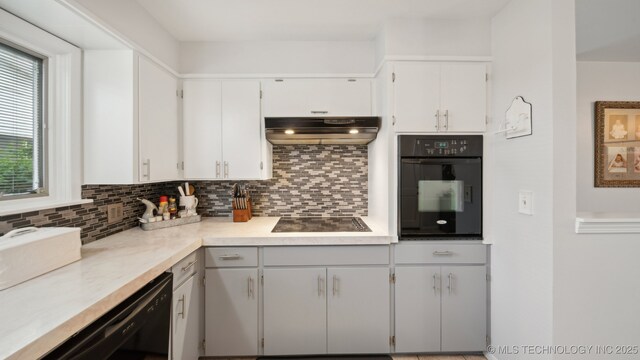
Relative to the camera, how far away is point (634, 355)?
1.44 m

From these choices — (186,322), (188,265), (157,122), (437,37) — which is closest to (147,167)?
(157,122)

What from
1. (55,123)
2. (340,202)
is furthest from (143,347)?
(340,202)

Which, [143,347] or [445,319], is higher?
[143,347]

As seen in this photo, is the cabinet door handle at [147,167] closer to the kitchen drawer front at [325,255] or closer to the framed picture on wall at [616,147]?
the kitchen drawer front at [325,255]

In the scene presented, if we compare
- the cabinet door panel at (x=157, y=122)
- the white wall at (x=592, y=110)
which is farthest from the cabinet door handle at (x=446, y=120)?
the cabinet door panel at (x=157, y=122)

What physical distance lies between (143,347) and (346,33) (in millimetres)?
2339

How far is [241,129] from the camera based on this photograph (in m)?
2.26

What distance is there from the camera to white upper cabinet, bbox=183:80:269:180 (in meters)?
2.25

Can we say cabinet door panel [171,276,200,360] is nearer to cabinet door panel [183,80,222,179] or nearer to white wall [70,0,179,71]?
cabinet door panel [183,80,222,179]

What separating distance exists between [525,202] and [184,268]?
207 cm

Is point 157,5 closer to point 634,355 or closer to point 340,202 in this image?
point 340,202

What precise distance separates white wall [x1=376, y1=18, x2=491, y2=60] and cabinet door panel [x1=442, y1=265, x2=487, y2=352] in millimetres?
1544

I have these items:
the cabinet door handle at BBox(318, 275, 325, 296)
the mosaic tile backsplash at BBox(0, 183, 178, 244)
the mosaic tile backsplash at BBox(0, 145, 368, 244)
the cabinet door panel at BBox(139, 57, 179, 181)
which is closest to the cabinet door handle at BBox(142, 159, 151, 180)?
the cabinet door panel at BBox(139, 57, 179, 181)

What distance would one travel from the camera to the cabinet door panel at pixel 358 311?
191 cm
